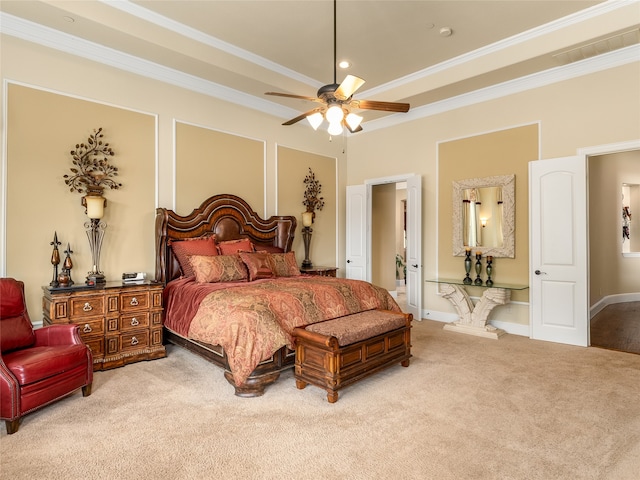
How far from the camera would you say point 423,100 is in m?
5.58

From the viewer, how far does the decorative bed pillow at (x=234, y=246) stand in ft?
15.8

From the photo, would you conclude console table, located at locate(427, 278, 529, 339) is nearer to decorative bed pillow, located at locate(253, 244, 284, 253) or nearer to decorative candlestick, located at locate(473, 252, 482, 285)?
decorative candlestick, located at locate(473, 252, 482, 285)

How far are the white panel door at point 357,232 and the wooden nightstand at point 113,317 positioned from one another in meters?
3.58

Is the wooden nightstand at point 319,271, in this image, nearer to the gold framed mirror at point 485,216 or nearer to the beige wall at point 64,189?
the gold framed mirror at point 485,216

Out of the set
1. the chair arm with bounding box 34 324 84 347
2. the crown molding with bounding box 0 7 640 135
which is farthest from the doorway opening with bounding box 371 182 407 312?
the chair arm with bounding box 34 324 84 347

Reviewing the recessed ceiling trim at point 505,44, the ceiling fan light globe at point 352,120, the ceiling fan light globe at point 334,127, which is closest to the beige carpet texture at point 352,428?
the ceiling fan light globe at point 334,127

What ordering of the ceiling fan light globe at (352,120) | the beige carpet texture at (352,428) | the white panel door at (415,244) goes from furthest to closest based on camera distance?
the white panel door at (415,244)
the ceiling fan light globe at (352,120)
the beige carpet texture at (352,428)

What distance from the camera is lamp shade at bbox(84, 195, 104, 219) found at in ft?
12.8

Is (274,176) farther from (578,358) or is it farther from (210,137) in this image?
(578,358)

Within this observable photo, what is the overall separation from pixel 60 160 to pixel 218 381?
286 centimetres

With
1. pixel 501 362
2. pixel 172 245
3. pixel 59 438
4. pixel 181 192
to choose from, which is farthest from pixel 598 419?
pixel 181 192

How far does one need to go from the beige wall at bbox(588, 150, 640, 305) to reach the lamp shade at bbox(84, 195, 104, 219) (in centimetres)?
685

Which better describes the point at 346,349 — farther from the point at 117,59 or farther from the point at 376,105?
the point at 117,59

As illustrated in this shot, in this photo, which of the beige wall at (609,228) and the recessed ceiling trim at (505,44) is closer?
the recessed ceiling trim at (505,44)
